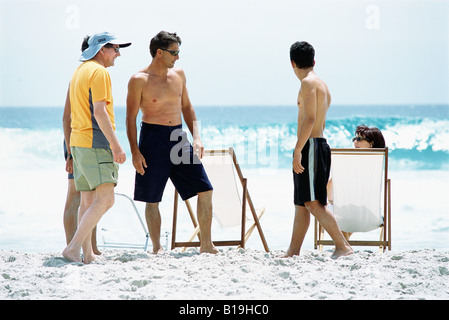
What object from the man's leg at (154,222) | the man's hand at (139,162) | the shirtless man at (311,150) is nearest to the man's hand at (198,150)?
the man's hand at (139,162)

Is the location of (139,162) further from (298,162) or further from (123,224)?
(298,162)

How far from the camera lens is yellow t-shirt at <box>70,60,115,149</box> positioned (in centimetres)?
404

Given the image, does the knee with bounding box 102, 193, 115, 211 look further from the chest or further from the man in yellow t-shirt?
the chest

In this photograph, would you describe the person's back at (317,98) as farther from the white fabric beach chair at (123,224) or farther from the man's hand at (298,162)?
Answer: the white fabric beach chair at (123,224)

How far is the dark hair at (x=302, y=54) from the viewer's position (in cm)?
454

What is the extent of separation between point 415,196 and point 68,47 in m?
18.7

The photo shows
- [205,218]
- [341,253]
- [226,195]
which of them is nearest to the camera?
[341,253]

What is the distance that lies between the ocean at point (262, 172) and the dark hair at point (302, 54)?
367 cm

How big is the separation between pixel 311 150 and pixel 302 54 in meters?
0.73

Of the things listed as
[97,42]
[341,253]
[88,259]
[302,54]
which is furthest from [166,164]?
[341,253]

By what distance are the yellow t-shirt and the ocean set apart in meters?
3.95

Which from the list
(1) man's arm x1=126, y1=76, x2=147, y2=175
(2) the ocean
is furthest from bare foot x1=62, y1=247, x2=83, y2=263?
(2) the ocean

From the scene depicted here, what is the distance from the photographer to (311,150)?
4539 mm
